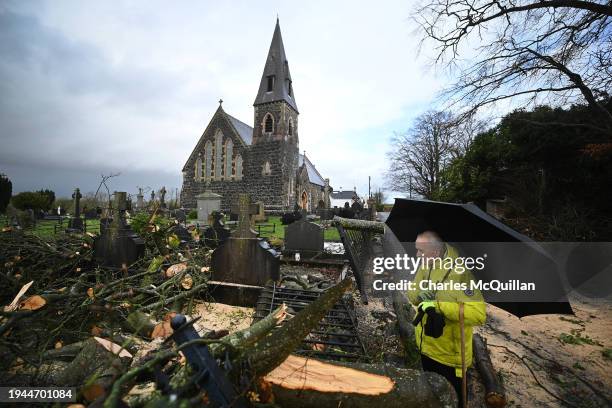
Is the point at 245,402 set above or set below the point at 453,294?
below

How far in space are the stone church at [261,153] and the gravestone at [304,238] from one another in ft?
49.2

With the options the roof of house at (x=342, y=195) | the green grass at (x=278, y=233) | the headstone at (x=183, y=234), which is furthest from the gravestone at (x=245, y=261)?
the roof of house at (x=342, y=195)

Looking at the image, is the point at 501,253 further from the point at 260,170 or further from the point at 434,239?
the point at 260,170

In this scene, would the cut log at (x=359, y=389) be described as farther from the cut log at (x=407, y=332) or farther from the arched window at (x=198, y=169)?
the arched window at (x=198, y=169)

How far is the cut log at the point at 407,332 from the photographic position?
10.2 ft

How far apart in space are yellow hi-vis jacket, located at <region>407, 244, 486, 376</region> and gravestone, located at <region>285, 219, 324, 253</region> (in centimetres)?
644

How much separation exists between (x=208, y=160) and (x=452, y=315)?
27.7 meters

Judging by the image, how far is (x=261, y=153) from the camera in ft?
82.3

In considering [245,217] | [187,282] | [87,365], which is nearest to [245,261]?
[245,217]

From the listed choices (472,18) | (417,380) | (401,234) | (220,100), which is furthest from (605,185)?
(220,100)

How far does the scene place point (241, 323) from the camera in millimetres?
4023

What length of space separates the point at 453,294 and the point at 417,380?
0.83 m

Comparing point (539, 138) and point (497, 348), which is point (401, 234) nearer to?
point (497, 348)

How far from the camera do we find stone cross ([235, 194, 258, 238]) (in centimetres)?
512
